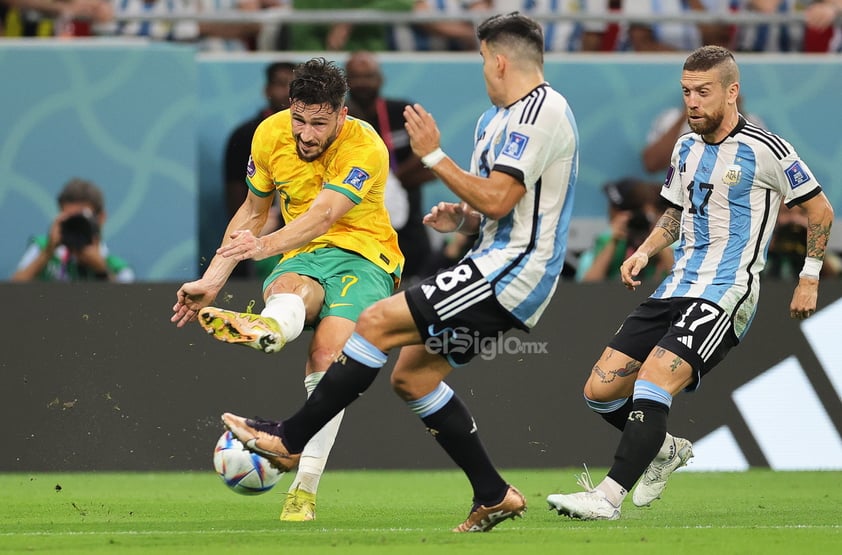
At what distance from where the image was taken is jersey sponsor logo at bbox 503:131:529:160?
5.88 meters

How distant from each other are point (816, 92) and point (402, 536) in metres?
7.40

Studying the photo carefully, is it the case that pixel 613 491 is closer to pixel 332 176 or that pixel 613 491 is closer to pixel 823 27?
pixel 332 176

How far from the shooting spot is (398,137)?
11.2m

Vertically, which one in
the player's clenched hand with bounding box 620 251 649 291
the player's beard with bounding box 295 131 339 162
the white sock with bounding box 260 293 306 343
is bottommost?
the white sock with bounding box 260 293 306 343

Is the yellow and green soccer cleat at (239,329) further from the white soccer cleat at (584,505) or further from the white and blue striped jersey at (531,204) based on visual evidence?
the white soccer cleat at (584,505)

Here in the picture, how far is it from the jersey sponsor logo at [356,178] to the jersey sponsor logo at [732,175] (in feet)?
5.92

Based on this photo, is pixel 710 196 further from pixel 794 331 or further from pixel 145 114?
pixel 145 114

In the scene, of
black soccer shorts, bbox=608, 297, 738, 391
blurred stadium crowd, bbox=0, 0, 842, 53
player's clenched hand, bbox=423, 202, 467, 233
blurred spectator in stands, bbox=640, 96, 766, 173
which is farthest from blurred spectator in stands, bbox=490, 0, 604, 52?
player's clenched hand, bbox=423, 202, 467, 233

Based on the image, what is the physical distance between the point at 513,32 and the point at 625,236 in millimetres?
5087

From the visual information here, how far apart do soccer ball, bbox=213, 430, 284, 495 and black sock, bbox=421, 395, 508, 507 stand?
756 mm

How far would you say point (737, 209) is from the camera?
22.7 feet

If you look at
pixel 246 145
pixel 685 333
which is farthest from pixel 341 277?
pixel 246 145

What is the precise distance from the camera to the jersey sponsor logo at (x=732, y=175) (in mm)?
6891

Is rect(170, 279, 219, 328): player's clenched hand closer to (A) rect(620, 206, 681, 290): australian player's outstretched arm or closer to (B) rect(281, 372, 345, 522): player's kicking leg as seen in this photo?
(B) rect(281, 372, 345, 522): player's kicking leg
